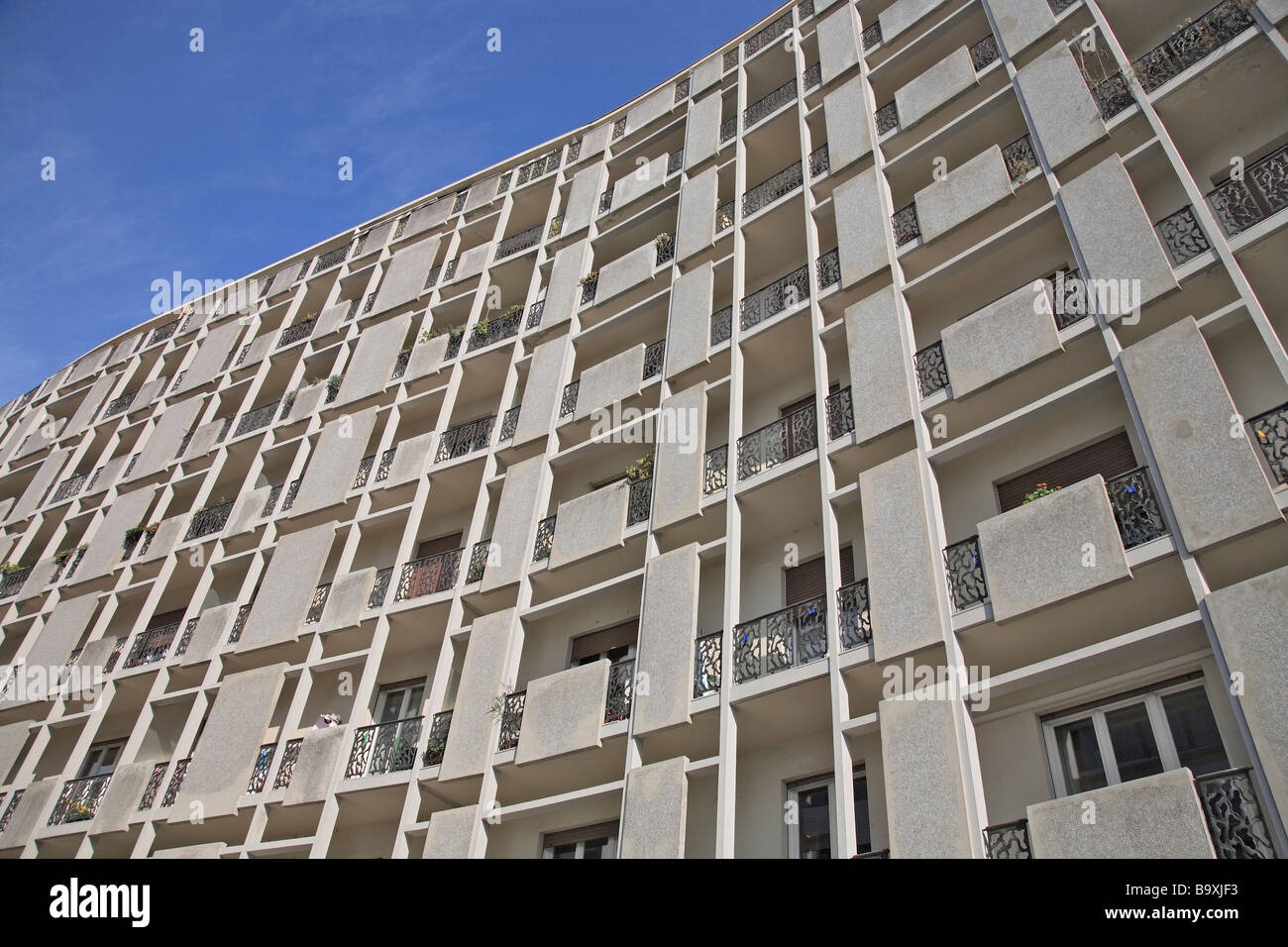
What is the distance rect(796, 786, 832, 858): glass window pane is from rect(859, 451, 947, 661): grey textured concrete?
2087mm

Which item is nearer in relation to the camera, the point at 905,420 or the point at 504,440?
the point at 905,420

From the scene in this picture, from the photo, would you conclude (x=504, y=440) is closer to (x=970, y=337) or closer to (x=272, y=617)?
(x=272, y=617)

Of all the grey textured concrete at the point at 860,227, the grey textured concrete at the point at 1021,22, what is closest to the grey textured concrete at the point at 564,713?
the grey textured concrete at the point at 860,227

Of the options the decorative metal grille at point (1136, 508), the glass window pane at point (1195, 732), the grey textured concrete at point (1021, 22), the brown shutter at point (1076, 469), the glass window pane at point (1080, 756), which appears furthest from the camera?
the grey textured concrete at point (1021, 22)

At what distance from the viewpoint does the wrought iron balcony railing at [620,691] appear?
12961mm

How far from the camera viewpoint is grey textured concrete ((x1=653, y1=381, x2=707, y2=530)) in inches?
562

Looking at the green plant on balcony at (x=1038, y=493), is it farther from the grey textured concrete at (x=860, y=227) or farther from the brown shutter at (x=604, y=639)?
the brown shutter at (x=604, y=639)

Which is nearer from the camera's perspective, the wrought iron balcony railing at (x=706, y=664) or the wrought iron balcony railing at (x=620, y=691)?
the wrought iron balcony railing at (x=706, y=664)

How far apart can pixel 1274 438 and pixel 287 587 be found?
53.7 ft

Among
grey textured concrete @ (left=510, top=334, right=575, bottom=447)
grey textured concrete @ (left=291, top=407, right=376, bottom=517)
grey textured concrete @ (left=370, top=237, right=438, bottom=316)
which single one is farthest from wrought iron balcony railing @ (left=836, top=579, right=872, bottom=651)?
grey textured concrete @ (left=370, top=237, right=438, bottom=316)

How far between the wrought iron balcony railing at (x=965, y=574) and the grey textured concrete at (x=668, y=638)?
354 cm

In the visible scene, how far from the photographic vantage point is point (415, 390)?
70.2 ft
